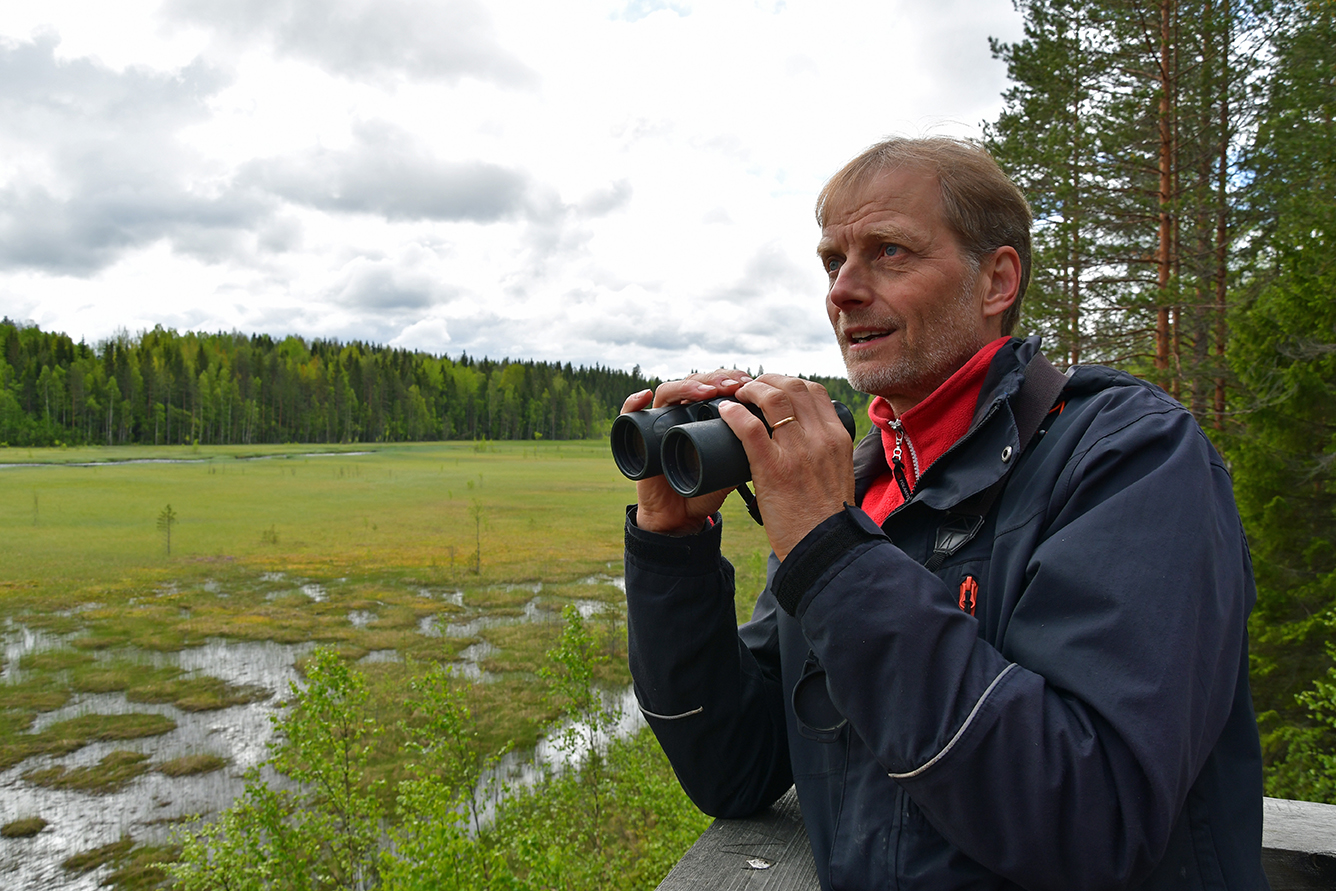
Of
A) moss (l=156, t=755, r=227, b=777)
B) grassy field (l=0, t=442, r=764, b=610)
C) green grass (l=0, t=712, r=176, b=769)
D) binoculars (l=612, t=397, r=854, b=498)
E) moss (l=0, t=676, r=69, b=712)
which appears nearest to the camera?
binoculars (l=612, t=397, r=854, b=498)

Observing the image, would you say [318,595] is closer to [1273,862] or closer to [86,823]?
[86,823]

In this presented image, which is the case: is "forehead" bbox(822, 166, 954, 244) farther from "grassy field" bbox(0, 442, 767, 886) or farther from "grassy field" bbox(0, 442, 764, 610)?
"grassy field" bbox(0, 442, 764, 610)

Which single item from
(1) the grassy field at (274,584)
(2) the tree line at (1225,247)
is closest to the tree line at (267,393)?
(1) the grassy field at (274,584)

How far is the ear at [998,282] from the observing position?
175 centimetres

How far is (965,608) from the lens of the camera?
1.26 m

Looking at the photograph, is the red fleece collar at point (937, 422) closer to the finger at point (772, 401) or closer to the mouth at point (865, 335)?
the mouth at point (865, 335)

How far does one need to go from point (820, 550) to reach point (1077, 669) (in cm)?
39

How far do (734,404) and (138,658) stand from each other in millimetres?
11630

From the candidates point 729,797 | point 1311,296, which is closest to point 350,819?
point 729,797

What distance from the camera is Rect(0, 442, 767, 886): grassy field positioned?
8805 mm

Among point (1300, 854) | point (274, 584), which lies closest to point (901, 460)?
point (1300, 854)

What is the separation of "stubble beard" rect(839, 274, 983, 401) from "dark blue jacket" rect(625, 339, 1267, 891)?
0.88 ft

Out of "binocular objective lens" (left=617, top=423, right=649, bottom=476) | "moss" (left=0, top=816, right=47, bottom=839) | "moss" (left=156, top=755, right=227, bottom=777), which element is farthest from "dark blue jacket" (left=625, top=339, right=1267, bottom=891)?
"moss" (left=156, top=755, right=227, bottom=777)

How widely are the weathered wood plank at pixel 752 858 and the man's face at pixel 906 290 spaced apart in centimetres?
103
